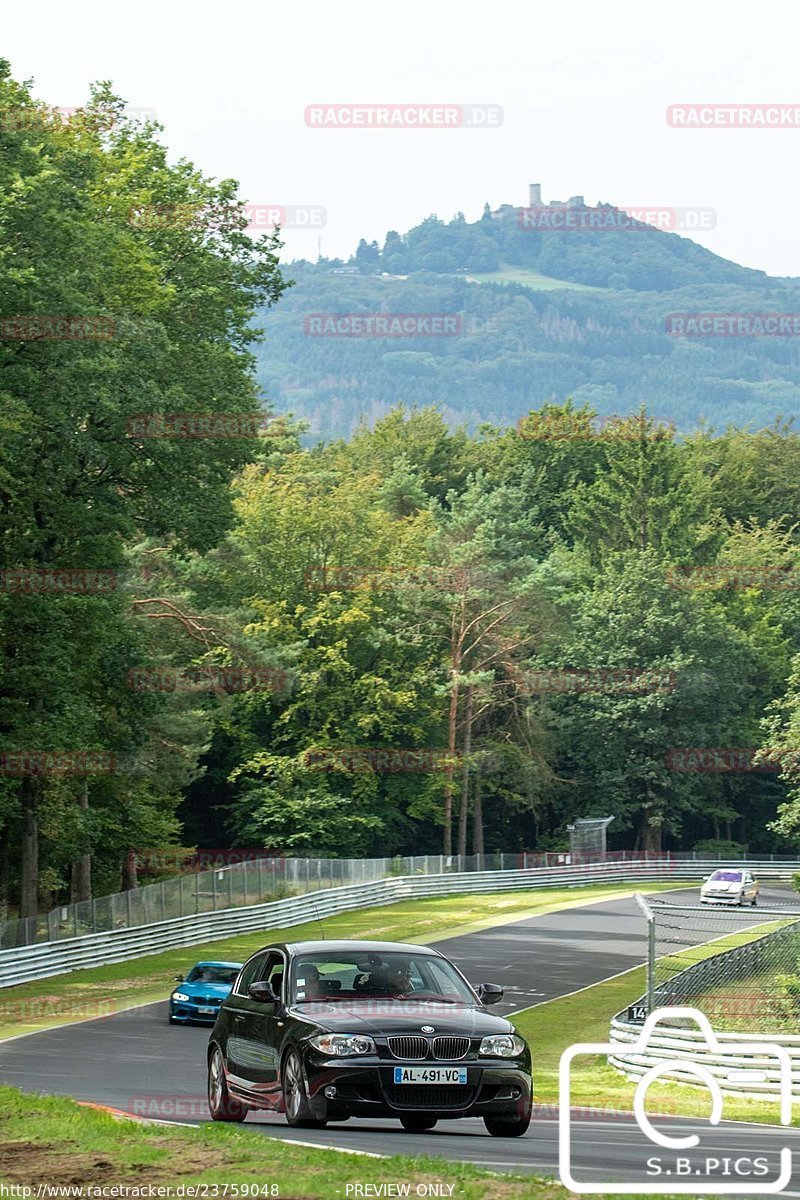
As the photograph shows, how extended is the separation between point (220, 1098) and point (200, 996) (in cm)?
1853

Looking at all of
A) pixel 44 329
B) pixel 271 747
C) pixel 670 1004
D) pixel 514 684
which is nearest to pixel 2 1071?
pixel 670 1004

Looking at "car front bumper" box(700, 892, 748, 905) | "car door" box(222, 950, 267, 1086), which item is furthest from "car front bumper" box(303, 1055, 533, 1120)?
"car front bumper" box(700, 892, 748, 905)

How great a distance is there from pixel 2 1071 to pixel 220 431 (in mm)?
21428

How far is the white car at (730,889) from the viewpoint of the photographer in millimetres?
63281

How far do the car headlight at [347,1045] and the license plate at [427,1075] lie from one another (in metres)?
0.25

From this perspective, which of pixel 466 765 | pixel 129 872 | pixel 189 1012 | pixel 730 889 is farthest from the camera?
pixel 466 765

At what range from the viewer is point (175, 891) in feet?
164

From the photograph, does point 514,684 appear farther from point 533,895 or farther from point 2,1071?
point 2,1071

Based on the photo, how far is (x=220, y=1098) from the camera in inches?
593

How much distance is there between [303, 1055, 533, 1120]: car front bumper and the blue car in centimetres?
1971

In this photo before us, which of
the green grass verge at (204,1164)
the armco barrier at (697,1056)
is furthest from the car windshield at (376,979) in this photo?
the armco barrier at (697,1056)

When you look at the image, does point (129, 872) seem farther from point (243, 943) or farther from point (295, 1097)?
point (295, 1097)

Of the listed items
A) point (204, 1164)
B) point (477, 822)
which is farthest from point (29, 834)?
point (477, 822)

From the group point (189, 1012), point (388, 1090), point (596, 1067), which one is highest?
point (388, 1090)
